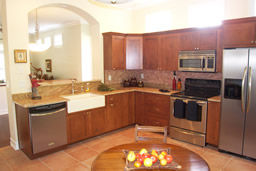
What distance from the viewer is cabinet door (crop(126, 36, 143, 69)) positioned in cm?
495

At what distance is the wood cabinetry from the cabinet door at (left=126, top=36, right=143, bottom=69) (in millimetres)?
743

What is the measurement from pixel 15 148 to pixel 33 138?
2.59ft

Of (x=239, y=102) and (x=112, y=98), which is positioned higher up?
(x=239, y=102)

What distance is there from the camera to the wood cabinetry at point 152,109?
14.3 feet

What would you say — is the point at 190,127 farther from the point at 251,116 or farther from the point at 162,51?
the point at 162,51

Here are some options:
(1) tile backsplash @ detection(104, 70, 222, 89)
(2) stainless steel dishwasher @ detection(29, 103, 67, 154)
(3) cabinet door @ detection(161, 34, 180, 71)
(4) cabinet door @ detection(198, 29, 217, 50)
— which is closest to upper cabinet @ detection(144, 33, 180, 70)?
(3) cabinet door @ detection(161, 34, 180, 71)

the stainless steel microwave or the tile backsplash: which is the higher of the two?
the stainless steel microwave

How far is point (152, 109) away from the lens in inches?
181

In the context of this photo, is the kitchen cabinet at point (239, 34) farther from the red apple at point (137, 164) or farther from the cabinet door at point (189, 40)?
the red apple at point (137, 164)

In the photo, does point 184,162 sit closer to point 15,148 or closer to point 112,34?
point 15,148

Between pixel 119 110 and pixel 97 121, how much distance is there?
644 millimetres

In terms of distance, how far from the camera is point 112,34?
15.3 ft

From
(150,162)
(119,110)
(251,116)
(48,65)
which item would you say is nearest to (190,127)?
(251,116)

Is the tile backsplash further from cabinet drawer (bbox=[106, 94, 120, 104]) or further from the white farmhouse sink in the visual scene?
the white farmhouse sink
